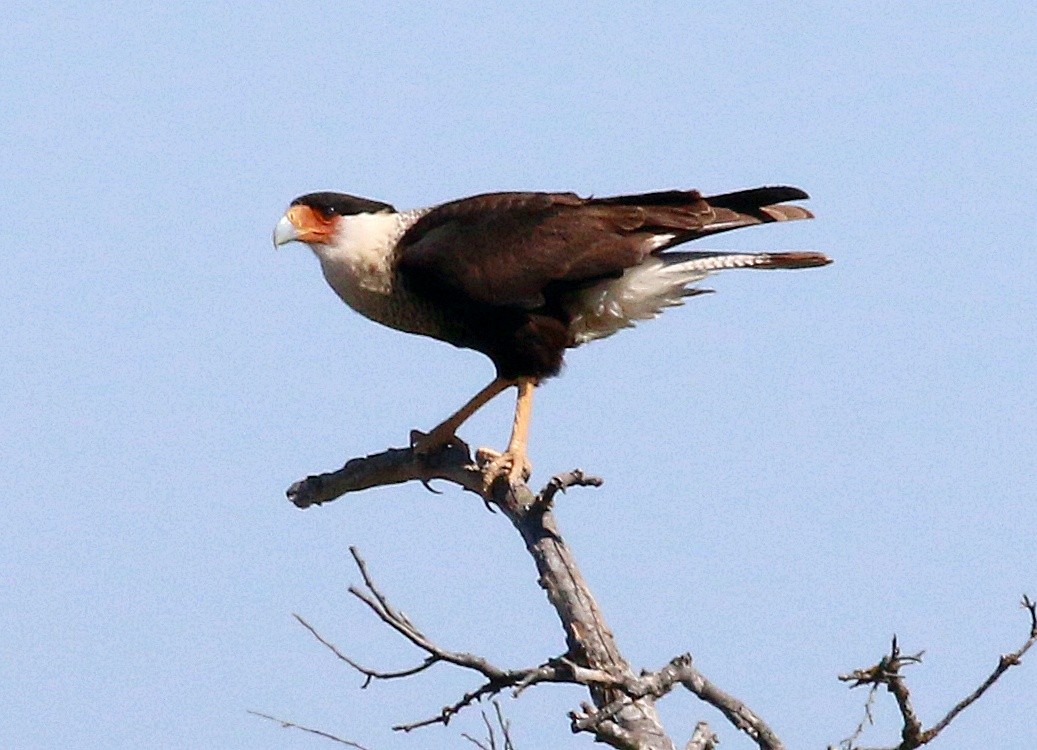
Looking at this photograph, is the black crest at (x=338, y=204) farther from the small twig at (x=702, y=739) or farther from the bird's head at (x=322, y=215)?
the small twig at (x=702, y=739)

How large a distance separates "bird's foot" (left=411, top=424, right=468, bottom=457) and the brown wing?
0.48 metres

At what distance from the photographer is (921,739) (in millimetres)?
3820

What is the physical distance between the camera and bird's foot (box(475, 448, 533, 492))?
18.4 ft

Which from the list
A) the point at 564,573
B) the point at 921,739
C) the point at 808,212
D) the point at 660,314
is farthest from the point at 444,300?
the point at 921,739

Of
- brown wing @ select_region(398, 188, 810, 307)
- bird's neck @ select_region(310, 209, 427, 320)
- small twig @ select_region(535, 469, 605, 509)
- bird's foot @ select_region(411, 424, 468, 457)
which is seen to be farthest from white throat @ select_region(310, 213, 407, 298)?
small twig @ select_region(535, 469, 605, 509)

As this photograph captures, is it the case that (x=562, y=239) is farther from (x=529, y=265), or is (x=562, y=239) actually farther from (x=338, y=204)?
(x=338, y=204)

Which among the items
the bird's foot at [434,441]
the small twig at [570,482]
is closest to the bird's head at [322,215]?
the bird's foot at [434,441]

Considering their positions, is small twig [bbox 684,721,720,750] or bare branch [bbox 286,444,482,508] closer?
small twig [bbox 684,721,720,750]

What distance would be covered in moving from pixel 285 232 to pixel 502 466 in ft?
4.27

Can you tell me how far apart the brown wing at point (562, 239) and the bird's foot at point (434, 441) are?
1.57 feet

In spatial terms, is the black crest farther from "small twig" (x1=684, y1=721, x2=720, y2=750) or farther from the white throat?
"small twig" (x1=684, y1=721, x2=720, y2=750)

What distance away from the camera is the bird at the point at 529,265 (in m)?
6.14

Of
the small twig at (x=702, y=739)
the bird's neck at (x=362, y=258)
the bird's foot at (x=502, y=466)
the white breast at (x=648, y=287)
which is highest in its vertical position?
the bird's neck at (x=362, y=258)

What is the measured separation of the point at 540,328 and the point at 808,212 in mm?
1026
